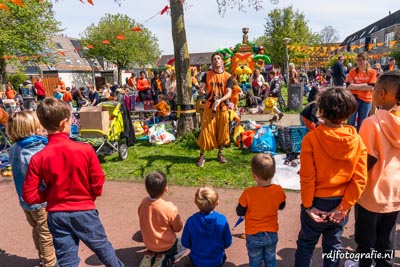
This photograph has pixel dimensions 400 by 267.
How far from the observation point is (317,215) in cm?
237

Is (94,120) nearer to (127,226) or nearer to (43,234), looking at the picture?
(127,226)

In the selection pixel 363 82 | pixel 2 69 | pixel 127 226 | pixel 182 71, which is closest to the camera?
pixel 127 226

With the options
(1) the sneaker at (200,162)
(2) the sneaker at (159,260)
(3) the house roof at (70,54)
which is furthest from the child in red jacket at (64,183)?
(3) the house roof at (70,54)

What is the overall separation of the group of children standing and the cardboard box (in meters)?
3.76

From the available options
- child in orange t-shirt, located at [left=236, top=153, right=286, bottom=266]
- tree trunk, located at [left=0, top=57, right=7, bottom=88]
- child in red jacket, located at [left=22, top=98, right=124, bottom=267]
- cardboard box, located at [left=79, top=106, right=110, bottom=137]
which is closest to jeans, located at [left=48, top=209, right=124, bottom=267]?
child in red jacket, located at [left=22, top=98, right=124, bottom=267]

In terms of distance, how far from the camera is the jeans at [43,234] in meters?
2.93

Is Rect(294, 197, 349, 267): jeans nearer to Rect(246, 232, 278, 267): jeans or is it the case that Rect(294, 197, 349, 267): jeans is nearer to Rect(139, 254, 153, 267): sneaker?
Rect(246, 232, 278, 267): jeans

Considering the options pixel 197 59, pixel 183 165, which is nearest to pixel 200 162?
pixel 183 165

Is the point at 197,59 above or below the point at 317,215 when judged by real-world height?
above

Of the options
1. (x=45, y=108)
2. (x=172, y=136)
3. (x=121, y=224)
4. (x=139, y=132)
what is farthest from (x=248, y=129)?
(x=45, y=108)

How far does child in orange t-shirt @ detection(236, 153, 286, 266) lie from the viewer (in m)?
2.61

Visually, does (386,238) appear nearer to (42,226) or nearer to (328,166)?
(328,166)

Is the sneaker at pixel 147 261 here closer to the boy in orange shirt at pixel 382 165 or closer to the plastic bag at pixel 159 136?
the boy in orange shirt at pixel 382 165

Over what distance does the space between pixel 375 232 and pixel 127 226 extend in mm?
2735
